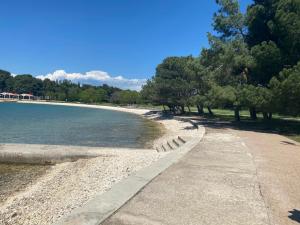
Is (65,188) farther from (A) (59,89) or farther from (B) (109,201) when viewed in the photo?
(A) (59,89)

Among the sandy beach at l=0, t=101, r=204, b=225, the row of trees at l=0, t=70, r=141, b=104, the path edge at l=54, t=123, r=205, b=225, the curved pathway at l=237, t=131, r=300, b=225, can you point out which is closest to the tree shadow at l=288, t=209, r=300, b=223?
the curved pathway at l=237, t=131, r=300, b=225

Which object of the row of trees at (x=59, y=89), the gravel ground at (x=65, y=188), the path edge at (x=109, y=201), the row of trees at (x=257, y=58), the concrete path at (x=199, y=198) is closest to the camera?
the path edge at (x=109, y=201)

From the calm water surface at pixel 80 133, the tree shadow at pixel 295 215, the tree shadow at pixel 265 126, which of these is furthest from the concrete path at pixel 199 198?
the calm water surface at pixel 80 133

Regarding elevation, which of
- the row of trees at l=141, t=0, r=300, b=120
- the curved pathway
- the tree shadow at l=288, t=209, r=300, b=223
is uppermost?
the row of trees at l=141, t=0, r=300, b=120

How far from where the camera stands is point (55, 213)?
6621 millimetres

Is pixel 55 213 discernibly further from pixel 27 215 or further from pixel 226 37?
pixel 226 37

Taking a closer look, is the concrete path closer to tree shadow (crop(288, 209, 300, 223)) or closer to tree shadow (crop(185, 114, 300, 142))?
tree shadow (crop(288, 209, 300, 223))

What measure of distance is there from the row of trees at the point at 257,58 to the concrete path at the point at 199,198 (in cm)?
1094

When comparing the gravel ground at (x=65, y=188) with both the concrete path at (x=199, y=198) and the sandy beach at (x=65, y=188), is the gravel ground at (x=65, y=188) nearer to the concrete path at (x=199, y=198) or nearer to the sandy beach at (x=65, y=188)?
the sandy beach at (x=65, y=188)

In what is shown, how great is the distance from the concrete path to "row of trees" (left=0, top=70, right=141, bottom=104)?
355 ft

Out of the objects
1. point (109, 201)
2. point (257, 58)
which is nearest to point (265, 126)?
point (257, 58)

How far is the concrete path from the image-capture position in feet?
15.7

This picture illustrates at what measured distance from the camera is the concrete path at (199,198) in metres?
4.79

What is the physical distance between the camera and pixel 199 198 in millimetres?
5797
